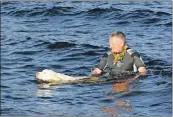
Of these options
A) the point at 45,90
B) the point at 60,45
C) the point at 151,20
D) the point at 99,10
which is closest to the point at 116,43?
the point at 45,90

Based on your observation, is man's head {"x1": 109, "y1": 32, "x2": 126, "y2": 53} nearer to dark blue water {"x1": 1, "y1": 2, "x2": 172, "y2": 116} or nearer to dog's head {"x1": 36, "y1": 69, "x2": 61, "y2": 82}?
dark blue water {"x1": 1, "y1": 2, "x2": 172, "y2": 116}

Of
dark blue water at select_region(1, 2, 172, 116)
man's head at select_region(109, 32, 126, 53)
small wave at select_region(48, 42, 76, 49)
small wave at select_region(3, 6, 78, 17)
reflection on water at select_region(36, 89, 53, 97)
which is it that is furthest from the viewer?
small wave at select_region(3, 6, 78, 17)

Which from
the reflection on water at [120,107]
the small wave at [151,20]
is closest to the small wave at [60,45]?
the small wave at [151,20]

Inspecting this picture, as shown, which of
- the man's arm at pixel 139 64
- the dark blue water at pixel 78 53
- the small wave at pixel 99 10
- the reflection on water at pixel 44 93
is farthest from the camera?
the small wave at pixel 99 10

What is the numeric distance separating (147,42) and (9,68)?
5555 millimetres

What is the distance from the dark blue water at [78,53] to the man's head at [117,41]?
3.18 feet

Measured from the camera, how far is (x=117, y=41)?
40.8 ft

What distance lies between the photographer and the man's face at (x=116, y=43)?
1237cm

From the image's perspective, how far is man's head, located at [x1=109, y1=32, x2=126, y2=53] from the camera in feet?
40.6

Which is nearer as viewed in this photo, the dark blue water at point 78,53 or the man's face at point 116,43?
the dark blue water at point 78,53

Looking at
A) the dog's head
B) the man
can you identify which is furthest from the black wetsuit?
the dog's head

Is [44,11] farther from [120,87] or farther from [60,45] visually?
[120,87]

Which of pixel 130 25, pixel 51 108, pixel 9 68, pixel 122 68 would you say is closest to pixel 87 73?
pixel 122 68

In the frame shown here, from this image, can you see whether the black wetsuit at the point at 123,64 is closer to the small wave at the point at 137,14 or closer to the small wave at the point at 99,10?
the small wave at the point at 137,14
